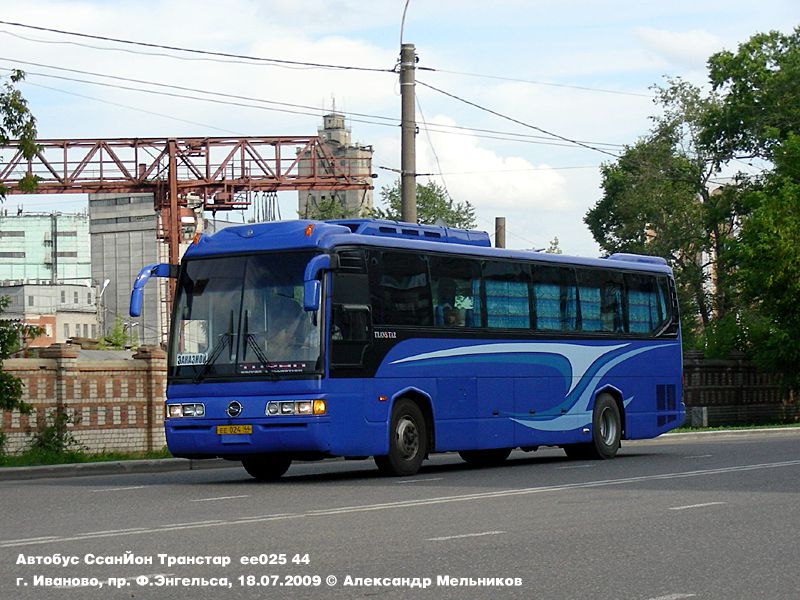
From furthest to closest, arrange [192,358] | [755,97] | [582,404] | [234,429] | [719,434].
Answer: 1. [755,97]
2. [719,434]
3. [582,404]
4. [192,358]
5. [234,429]

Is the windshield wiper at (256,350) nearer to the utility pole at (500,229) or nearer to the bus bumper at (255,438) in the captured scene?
the bus bumper at (255,438)

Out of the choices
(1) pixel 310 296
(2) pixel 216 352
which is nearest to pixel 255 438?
(2) pixel 216 352

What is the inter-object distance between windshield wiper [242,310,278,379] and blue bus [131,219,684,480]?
13 millimetres

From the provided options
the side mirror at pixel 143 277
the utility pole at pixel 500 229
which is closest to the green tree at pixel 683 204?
the utility pole at pixel 500 229

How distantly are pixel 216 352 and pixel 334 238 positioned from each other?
2.13 m

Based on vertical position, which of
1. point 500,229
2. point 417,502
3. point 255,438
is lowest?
point 417,502

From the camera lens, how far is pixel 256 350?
65.0ft

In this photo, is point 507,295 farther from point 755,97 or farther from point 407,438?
point 755,97

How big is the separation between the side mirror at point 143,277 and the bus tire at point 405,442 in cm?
364

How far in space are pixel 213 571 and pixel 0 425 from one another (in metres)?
22.4

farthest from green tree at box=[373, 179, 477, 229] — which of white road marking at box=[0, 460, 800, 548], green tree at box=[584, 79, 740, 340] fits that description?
white road marking at box=[0, 460, 800, 548]

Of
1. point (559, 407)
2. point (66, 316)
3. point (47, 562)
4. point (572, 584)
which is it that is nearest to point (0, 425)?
point (559, 407)

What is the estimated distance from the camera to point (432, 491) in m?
17.5

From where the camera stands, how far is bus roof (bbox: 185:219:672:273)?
2008 cm
